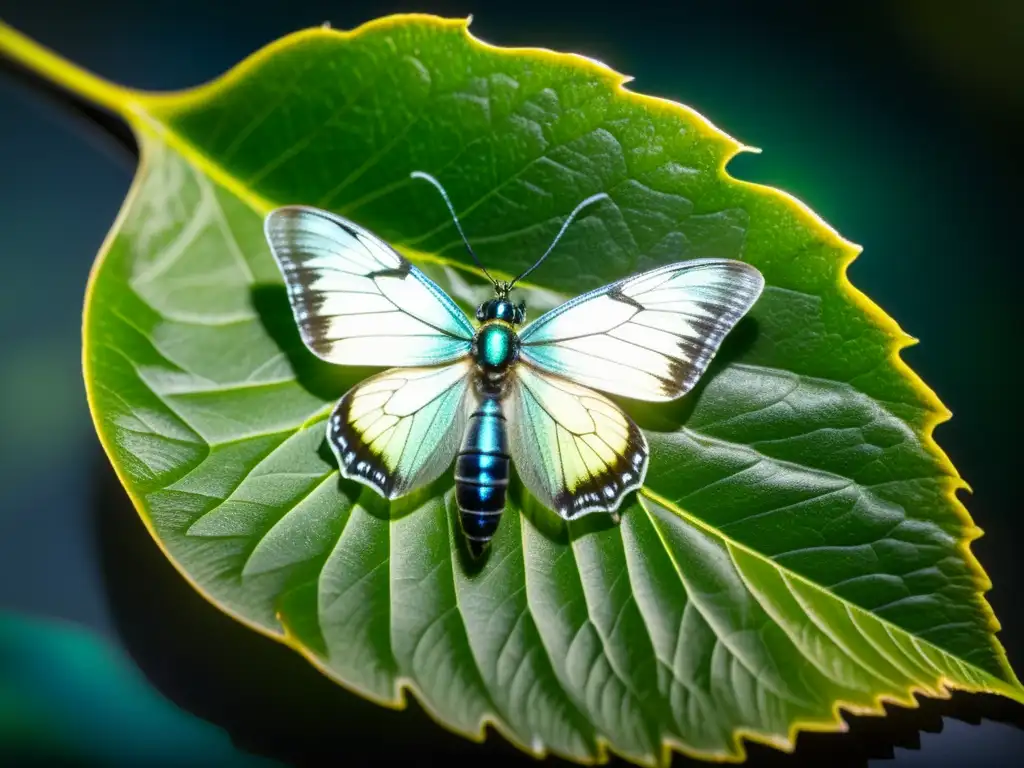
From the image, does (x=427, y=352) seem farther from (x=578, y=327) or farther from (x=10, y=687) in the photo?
(x=10, y=687)

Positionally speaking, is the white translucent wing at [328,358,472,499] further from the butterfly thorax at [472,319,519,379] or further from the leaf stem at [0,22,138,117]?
the leaf stem at [0,22,138,117]

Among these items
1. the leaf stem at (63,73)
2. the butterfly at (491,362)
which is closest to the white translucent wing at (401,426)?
the butterfly at (491,362)

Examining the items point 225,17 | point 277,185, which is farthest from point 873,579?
point 225,17

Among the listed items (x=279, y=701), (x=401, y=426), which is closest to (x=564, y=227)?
(x=401, y=426)

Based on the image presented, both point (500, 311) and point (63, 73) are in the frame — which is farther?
point (63, 73)

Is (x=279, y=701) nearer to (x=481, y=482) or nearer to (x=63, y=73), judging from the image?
(x=481, y=482)
